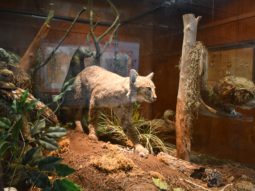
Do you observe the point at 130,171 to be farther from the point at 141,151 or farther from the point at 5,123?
the point at 5,123

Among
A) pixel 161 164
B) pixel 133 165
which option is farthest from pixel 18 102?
pixel 161 164

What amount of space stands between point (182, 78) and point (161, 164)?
817 mm

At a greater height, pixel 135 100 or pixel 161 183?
pixel 135 100

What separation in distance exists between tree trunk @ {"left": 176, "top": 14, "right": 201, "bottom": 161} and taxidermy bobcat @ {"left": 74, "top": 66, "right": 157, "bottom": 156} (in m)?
0.31

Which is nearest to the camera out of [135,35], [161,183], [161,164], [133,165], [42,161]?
[42,161]

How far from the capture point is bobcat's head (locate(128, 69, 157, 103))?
2.44 m

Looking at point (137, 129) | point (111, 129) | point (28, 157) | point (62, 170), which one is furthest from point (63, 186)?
point (137, 129)

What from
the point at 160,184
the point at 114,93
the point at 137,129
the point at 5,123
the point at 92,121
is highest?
the point at 114,93

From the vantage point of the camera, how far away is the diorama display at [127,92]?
7.44 ft

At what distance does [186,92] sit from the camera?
267 cm

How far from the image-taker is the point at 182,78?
2693 mm

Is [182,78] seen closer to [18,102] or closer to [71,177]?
[71,177]

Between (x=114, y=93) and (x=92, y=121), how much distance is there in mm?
394

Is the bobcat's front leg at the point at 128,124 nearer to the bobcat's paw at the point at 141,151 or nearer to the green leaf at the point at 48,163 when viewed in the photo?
the bobcat's paw at the point at 141,151
